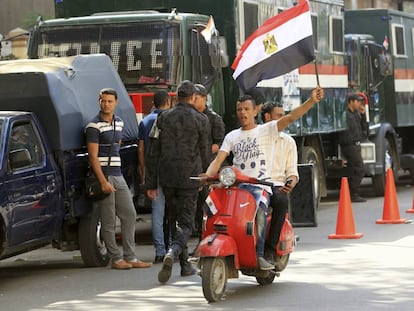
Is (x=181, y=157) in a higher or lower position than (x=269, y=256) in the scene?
higher

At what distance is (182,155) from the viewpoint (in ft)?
38.1

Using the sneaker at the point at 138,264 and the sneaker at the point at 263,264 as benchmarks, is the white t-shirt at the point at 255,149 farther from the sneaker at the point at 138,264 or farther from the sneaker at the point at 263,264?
the sneaker at the point at 138,264

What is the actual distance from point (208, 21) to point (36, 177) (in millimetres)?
4801

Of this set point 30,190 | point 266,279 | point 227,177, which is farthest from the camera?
point 30,190

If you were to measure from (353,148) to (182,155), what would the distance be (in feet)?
32.5

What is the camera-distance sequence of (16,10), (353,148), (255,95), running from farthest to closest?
(16,10) < (353,148) < (255,95)

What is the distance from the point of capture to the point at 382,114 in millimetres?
23609

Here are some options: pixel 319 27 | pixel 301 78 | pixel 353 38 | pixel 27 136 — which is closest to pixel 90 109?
pixel 27 136

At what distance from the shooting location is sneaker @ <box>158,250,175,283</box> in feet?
35.0

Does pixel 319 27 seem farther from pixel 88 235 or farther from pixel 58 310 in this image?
pixel 58 310

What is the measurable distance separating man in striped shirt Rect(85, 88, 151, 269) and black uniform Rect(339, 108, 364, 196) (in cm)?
892

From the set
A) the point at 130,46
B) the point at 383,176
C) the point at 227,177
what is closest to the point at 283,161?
the point at 227,177

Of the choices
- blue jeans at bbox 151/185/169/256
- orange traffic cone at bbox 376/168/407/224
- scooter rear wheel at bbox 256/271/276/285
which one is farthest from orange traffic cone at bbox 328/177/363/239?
scooter rear wheel at bbox 256/271/276/285

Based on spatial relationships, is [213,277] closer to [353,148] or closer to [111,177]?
[111,177]
